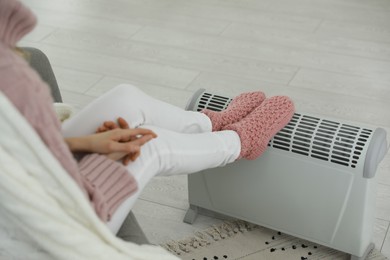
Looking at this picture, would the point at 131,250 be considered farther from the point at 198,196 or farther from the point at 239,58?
the point at 239,58

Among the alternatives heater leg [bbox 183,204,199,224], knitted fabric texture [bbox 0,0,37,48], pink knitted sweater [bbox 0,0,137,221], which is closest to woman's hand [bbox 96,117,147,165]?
pink knitted sweater [bbox 0,0,137,221]

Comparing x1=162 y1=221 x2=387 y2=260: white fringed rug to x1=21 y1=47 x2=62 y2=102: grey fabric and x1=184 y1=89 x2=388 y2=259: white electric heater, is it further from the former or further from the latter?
x1=21 y1=47 x2=62 y2=102: grey fabric

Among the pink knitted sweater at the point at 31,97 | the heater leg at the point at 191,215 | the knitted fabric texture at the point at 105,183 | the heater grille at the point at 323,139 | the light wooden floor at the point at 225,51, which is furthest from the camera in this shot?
the light wooden floor at the point at 225,51

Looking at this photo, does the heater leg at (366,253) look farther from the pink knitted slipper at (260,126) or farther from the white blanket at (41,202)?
the white blanket at (41,202)

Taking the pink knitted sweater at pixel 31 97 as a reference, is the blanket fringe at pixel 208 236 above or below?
below

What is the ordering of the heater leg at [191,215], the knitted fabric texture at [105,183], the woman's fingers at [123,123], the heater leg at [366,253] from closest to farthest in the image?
the knitted fabric texture at [105,183] < the woman's fingers at [123,123] < the heater leg at [366,253] < the heater leg at [191,215]

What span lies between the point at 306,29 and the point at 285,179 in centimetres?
147

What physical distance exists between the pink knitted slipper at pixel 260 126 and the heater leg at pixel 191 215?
1.08ft

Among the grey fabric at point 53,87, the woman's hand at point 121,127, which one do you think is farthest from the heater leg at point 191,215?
the woman's hand at point 121,127

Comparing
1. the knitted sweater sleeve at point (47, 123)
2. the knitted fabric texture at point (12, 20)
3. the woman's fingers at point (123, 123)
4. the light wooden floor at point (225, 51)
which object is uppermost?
the knitted fabric texture at point (12, 20)

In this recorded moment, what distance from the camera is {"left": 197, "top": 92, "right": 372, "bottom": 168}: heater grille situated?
157 centimetres

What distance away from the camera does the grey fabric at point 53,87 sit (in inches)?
53.4

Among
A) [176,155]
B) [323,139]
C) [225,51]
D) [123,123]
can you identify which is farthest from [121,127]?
[225,51]

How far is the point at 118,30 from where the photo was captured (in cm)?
303
